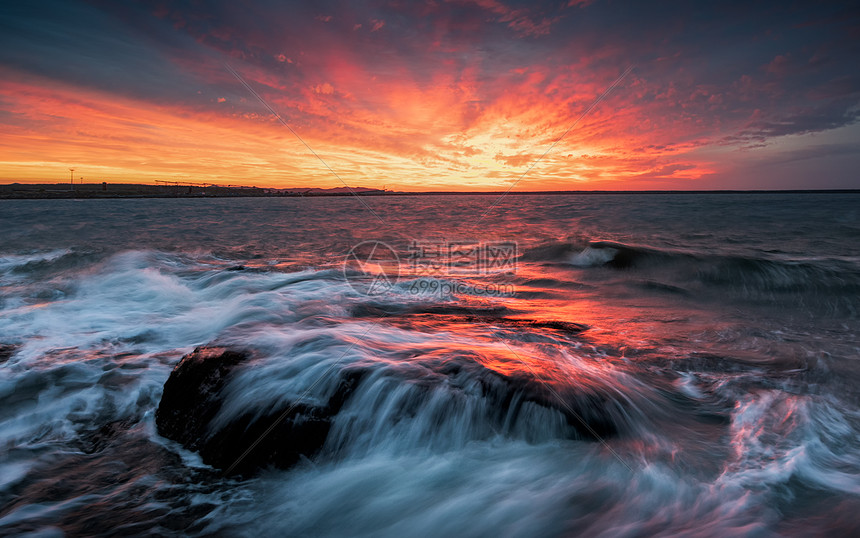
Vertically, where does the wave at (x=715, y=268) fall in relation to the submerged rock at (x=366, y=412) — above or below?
above

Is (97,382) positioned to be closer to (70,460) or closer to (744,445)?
(70,460)

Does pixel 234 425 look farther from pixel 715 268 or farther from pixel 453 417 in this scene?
pixel 715 268

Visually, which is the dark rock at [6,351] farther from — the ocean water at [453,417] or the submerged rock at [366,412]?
the submerged rock at [366,412]

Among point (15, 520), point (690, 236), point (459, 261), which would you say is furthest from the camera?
point (690, 236)

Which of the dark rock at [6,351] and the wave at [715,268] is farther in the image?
the wave at [715,268]

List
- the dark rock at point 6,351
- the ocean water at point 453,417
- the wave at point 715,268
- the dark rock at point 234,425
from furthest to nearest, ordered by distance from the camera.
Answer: the wave at point 715,268 < the dark rock at point 6,351 < the dark rock at point 234,425 < the ocean water at point 453,417

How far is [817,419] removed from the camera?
3666 millimetres

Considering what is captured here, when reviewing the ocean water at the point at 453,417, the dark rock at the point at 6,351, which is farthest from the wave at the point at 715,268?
the dark rock at the point at 6,351

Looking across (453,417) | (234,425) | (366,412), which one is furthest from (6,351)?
(453,417)

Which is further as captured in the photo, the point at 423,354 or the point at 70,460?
the point at 423,354

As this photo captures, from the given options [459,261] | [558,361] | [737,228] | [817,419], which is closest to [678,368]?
[817,419]

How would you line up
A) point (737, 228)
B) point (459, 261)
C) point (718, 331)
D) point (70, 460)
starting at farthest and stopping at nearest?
point (737, 228)
point (459, 261)
point (718, 331)
point (70, 460)

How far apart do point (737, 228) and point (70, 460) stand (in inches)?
1166

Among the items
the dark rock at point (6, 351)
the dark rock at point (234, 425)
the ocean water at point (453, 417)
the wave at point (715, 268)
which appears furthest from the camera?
the wave at point (715, 268)
